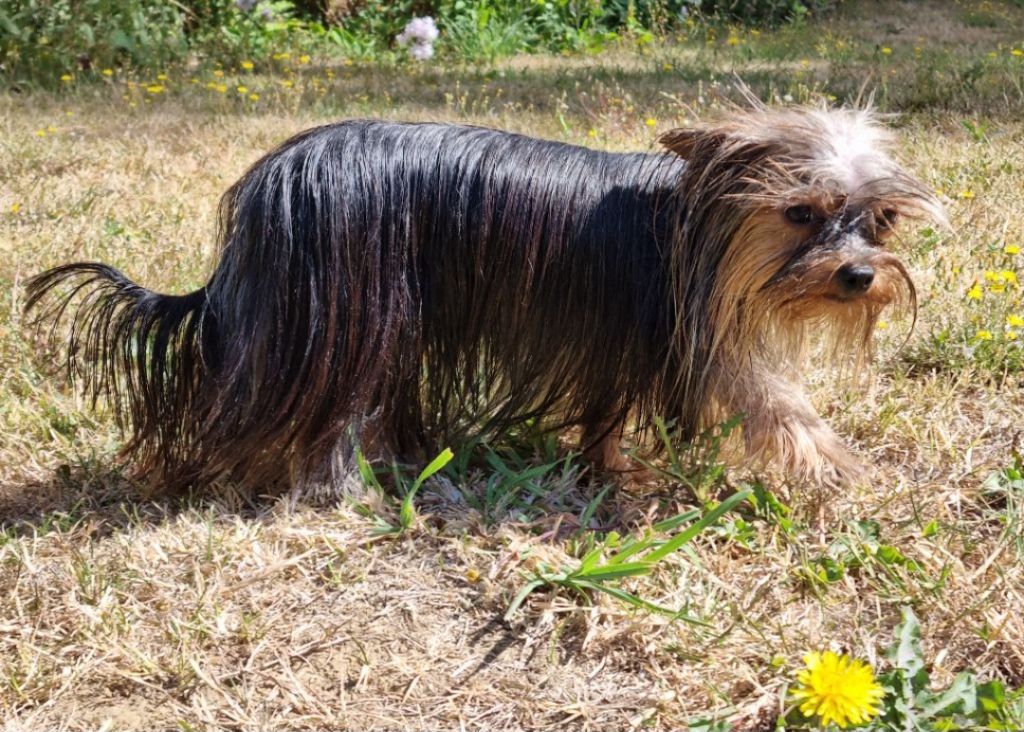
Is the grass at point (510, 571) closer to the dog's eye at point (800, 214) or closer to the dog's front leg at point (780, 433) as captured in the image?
the dog's front leg at point (780, 433)

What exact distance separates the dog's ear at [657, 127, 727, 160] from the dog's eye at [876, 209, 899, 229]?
0.43 m

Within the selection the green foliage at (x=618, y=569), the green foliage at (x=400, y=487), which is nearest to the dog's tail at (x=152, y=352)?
the green foliage at (x=400, y=487)

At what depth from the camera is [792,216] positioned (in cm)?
258

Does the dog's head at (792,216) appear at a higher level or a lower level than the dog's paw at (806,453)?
higher

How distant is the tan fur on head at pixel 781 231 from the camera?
2.56 metres

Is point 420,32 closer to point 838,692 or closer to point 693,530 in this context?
point 693,530

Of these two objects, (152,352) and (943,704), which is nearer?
(943,704)

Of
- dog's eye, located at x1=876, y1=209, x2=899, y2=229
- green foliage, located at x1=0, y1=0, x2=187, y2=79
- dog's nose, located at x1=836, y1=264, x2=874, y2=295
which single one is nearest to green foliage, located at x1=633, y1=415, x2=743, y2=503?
dog's nose, located at x1=836, y1=264, x2=874, y2=295

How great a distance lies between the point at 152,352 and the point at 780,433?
5.59 feet

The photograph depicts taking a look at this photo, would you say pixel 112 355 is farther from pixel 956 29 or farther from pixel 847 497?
pixel 956 29

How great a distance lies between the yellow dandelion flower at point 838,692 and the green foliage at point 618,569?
0.39 metres

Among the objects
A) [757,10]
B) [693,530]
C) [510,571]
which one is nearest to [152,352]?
[510,571]

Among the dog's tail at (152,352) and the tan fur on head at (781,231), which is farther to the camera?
the dog's tail at (152,352)

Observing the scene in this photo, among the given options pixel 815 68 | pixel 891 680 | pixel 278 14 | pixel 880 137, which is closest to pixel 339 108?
pixel 278 14
